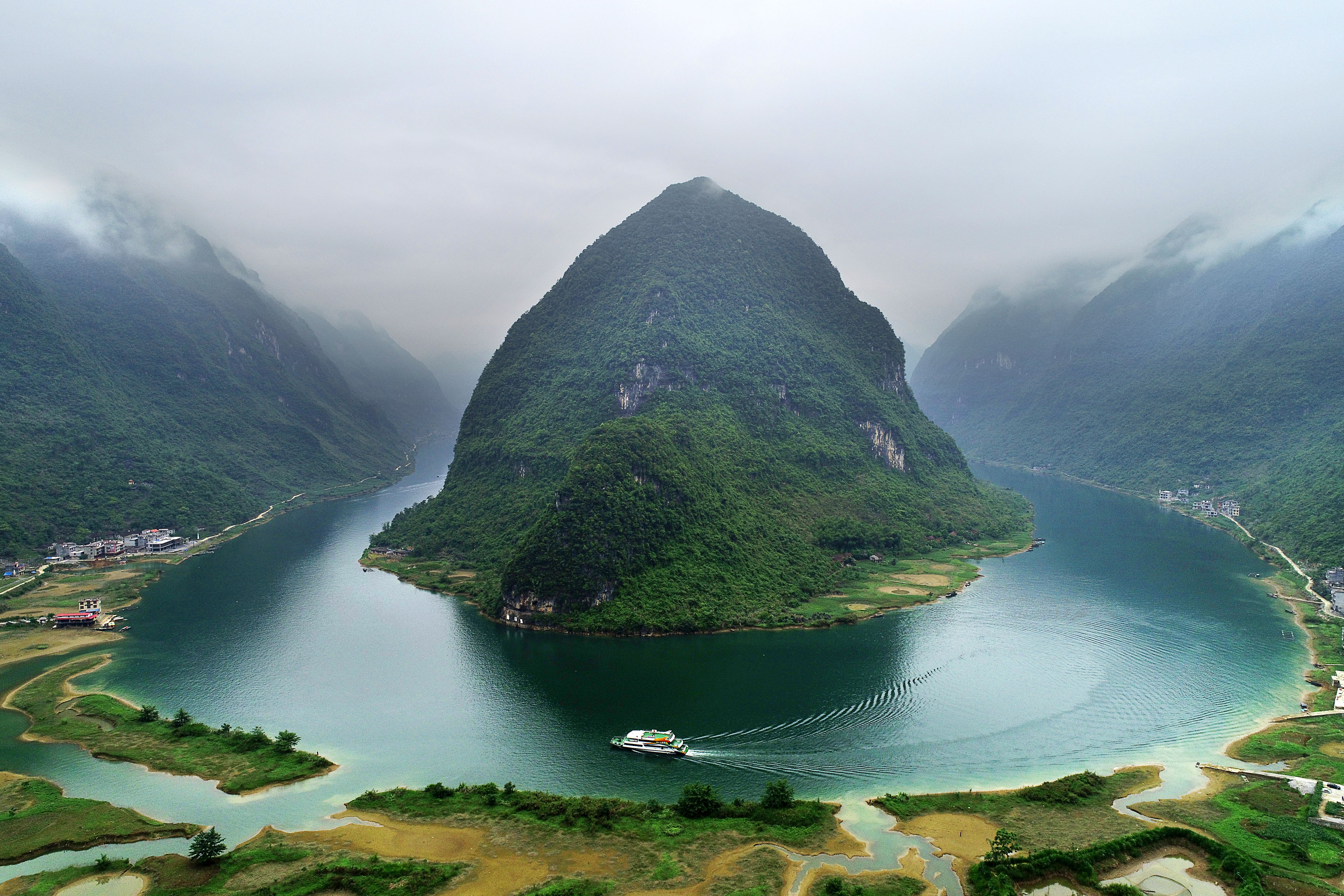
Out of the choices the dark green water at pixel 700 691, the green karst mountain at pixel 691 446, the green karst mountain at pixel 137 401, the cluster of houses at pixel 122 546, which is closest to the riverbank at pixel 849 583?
the green karst mountain at pixel 691 446

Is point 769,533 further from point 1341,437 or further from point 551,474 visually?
point 1341,437

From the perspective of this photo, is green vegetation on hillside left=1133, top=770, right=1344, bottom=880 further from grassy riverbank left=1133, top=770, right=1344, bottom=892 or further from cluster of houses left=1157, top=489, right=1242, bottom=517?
cluster of houses left=1157, top=489, right=1242, bottom=517

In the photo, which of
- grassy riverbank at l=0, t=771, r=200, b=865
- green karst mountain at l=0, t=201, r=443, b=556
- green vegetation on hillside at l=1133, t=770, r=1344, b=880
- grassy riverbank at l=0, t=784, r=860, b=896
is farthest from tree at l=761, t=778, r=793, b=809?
green karst mountain at l=0, t=201, r=443, b=556

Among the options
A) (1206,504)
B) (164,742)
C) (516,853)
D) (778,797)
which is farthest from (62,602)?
(1206,504)

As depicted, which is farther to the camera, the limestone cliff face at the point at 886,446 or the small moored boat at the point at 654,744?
the limestone cliff face at the point at 886,446

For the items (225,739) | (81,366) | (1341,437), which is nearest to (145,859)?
(225,739)

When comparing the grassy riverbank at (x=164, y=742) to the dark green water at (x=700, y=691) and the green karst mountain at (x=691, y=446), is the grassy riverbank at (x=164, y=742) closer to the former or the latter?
the dark green water at (x=700, y=691)
